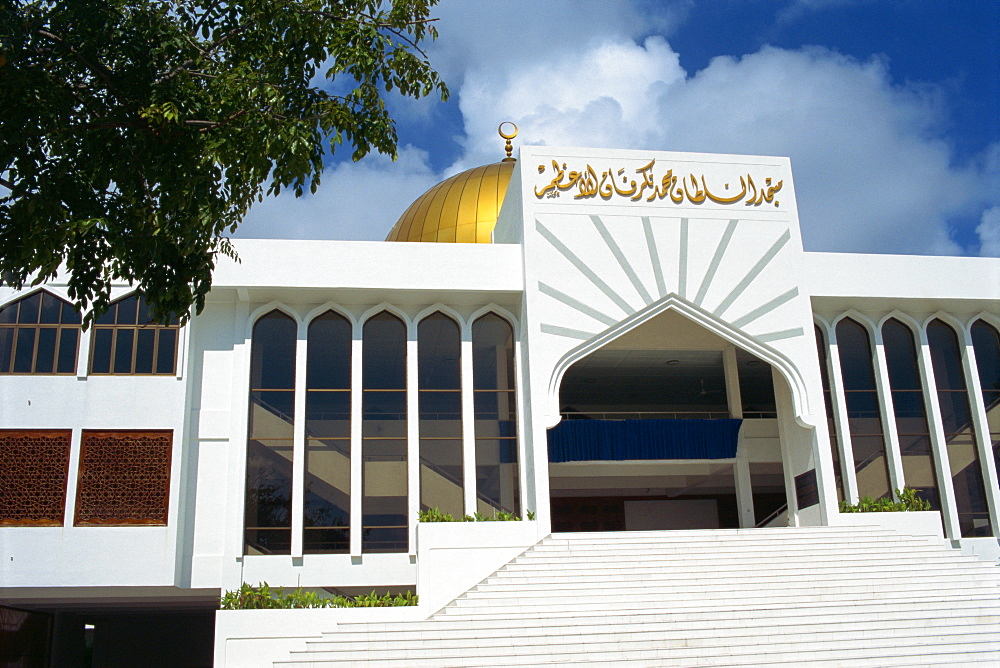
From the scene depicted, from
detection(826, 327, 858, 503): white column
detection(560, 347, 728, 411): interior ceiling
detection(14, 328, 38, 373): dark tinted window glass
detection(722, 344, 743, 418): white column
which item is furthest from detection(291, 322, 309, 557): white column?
detection(826, 327, 858, 503): white column

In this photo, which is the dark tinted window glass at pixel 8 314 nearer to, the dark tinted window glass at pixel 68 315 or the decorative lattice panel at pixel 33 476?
the dark tinted window glass at pixel 68 315

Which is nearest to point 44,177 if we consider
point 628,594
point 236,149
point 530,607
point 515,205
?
point 236,149

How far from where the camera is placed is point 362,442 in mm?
14422

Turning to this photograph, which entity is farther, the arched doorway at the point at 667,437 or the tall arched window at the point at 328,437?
the arched doorway at the point at 667,437

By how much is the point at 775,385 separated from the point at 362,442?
7.01 m

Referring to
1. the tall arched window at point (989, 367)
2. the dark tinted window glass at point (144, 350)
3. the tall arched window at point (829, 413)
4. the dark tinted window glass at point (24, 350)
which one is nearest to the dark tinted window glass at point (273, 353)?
the dark tinted window glass at point (144, 350)

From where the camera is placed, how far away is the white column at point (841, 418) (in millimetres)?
15305

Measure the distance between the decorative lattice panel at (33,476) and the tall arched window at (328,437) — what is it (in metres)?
3.53

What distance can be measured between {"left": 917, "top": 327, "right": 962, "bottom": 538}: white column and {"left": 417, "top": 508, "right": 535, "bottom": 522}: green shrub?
726 cm

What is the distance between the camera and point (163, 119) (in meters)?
7.04

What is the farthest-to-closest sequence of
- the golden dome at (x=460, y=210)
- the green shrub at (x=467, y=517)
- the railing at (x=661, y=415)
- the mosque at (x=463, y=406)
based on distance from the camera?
the golden dome at (x=460, y=210) < the railing at (x=661, y=415) < the mosque at (x=463, y=406) < the green shrub at (x=467, y=517)

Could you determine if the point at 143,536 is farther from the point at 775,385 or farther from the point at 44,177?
the point at 775,385

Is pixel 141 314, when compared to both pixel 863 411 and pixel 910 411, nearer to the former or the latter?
pixel 863 411

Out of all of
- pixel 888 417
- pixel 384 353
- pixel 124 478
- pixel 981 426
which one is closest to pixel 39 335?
pixel 124 478
